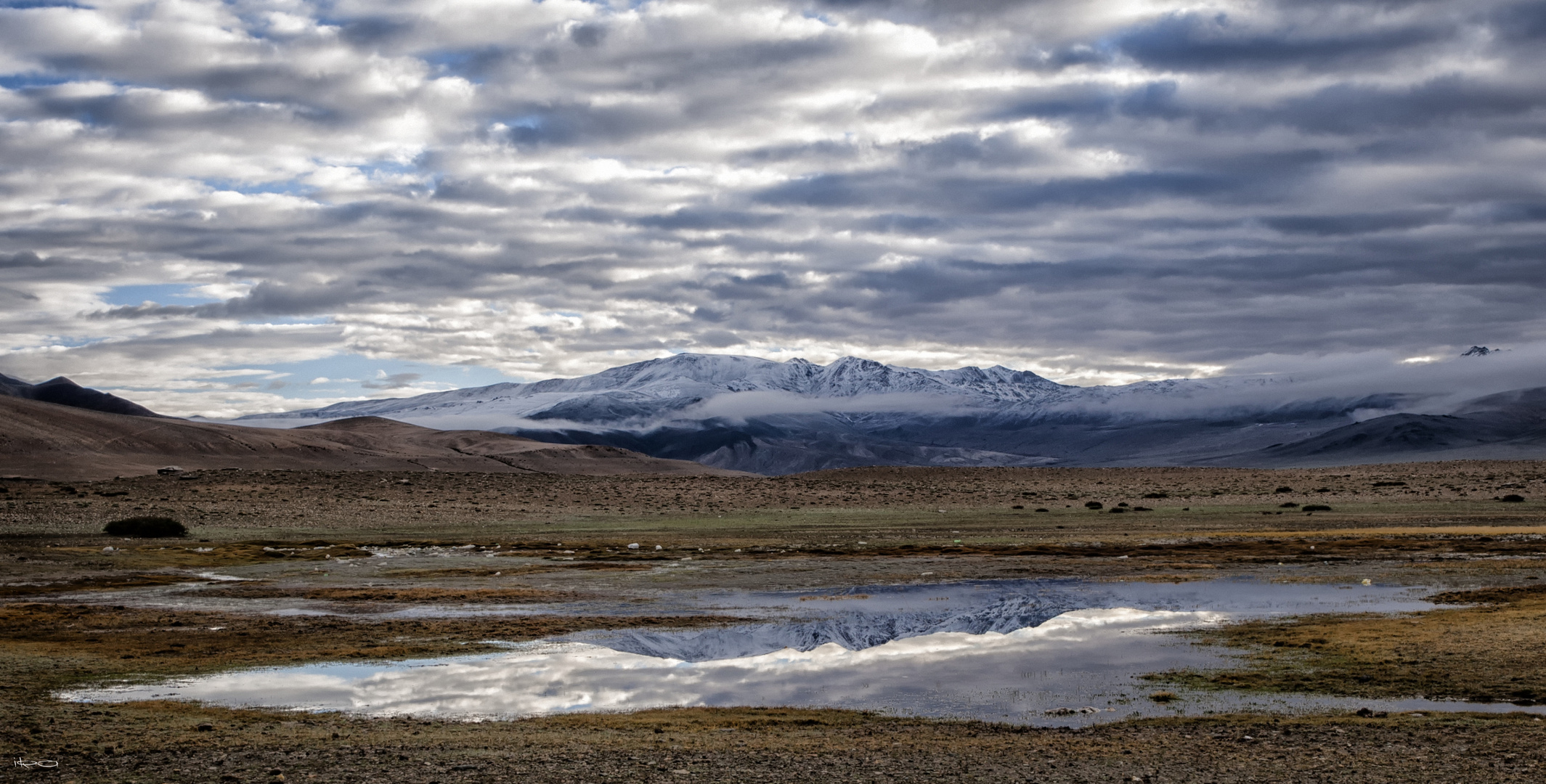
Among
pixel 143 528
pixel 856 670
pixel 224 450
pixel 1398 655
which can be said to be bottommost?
pixel 856 670

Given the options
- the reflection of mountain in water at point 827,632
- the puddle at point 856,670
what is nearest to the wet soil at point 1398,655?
the puddle at point 856,670

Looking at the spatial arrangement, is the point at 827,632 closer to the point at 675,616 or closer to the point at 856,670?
the point at 675,616

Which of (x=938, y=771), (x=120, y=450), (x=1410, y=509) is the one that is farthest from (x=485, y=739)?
(x=120, y=450)

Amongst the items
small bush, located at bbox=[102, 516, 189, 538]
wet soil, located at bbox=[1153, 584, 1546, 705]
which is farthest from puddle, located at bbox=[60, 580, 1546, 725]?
small bush, located at bbox=[102, 516, 189, 538]

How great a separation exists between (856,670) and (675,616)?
8.23 m

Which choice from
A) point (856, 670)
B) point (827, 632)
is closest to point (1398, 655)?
point (856, 670)

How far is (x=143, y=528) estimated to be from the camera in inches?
2121

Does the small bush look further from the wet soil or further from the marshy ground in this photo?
the wet soil

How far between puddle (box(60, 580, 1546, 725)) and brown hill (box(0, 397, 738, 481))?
90799 mm

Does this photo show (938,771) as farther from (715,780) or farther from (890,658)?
(890,658)

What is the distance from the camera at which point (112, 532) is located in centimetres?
5378

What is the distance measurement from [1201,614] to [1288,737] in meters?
13.3

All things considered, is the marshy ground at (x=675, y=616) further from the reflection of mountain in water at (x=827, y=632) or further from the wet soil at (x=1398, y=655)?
the reflection of mountain in water at (x=827, y=632)

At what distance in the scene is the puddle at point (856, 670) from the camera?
17.9 metres
